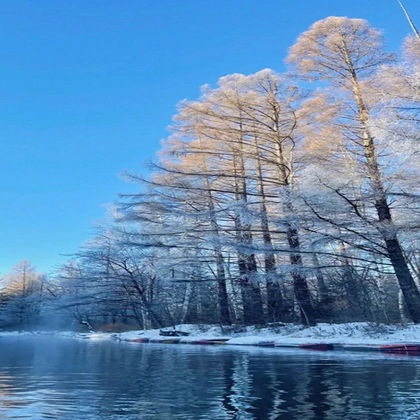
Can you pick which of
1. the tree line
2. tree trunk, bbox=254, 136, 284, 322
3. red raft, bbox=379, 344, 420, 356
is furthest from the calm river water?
tree trunk, bbox=254, 136, 284, 322

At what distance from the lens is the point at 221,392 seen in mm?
4105

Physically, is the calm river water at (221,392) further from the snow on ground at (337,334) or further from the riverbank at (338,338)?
the snow on ground at (337,334)

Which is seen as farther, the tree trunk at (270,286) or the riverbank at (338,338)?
the tree trunk at (270,286)

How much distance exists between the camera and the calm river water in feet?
10.5

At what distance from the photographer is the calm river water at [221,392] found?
10.5 feet

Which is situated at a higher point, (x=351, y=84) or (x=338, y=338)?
(x=351, y=84)

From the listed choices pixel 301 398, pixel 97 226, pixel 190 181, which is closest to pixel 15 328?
pixel 97 226

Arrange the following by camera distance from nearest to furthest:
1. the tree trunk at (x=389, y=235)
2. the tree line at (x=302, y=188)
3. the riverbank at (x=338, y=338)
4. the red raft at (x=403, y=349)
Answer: the red raft at (x=403, y=349) < the riverbank at (x=338, y=338) < the tree trunk at (x=389, y=235) < the tree line at (x=302, y=188)

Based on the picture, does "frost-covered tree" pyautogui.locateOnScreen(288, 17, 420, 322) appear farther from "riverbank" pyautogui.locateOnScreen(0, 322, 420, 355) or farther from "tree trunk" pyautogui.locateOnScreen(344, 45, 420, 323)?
"riverbank" pyautogui.locateOnScreen(0, 322, 420, 355)

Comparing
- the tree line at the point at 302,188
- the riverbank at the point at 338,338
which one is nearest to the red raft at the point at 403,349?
the riverbank at the point at 338,338

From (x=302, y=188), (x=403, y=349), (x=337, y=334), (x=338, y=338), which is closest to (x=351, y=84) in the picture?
(x=302, y=188)

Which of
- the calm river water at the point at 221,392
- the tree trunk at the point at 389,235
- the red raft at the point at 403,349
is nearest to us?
the calm river water at the point at 221,392

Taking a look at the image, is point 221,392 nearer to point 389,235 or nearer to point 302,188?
point 302,188

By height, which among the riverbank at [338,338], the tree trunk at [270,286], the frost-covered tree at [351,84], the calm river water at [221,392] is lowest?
the calm river water at [221,392]
